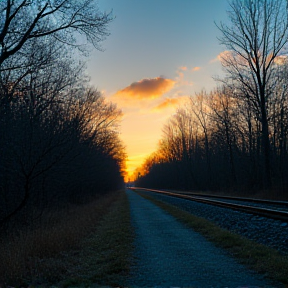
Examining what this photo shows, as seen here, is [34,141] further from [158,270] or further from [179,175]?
[179,175]

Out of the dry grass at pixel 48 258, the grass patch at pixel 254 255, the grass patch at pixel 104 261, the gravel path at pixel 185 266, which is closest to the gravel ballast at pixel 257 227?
the grass patch at pixel 254 255

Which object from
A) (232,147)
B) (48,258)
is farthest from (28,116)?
(232,147)

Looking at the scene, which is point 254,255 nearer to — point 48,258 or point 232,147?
point 48,258

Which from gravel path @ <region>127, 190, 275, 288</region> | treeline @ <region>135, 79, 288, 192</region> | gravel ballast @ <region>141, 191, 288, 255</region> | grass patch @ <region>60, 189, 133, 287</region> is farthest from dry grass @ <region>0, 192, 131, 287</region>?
treeline @ <region>135, 79, 288, 192</region>

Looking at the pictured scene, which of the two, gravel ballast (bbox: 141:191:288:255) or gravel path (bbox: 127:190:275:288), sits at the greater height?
gravel ballast (bbox: 141:191:288:255)

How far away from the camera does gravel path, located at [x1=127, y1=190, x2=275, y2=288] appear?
5895 mm

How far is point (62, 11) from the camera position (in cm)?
1226

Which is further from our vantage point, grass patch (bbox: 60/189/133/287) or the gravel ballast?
the gravel ballast

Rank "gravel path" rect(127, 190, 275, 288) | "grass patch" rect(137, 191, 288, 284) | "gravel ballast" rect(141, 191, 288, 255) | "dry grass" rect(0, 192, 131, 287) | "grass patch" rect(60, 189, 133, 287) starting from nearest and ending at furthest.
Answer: "gravel path" rect(127, 190, 275, 288) → "grass patch" rect(137, 191, 288, 284) → "grass patch" rect(60, 189, 133, 287) → "dry grass" rect(0, 192, 131, 287) → "gravel ballast" rect(141, 191, 288, 255)

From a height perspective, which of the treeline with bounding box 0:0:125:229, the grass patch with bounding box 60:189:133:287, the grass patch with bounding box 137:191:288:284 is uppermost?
the treeline with bounding box 0:0:125:229

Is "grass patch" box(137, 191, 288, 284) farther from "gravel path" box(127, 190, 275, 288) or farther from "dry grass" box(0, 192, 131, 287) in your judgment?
"dry grass" box(0, 192, 131, 287)

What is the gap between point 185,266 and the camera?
7078 millimetres

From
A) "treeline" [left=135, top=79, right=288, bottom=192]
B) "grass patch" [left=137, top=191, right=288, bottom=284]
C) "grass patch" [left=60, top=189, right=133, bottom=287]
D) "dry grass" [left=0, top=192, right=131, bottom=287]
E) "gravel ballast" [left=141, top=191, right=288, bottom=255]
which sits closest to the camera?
"grass patch" [left=137, top=191, right=288, bottom=284]

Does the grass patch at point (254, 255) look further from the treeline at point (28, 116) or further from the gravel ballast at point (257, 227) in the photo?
the treeline at point (28, 116)
